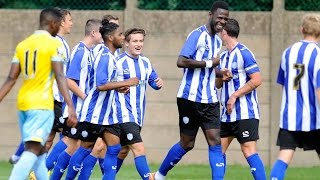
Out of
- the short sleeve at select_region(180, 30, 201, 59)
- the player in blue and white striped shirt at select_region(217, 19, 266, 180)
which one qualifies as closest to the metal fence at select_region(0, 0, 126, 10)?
the player in blue and white striped shirt at select_region(217, 19, 266, 180)

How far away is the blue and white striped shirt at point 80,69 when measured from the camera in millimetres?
12492

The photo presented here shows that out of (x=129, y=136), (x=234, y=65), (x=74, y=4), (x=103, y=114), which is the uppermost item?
(x=74, y=4)

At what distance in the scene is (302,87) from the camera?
10.4 m

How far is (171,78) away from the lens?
16422mm

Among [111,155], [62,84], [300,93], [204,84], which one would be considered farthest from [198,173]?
[62,84]

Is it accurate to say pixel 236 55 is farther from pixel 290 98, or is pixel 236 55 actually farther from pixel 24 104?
pixel 24 104

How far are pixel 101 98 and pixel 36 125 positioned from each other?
190 cm

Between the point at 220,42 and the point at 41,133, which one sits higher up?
the point at 220,42

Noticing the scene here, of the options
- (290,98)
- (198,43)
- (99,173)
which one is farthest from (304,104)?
(99,173)

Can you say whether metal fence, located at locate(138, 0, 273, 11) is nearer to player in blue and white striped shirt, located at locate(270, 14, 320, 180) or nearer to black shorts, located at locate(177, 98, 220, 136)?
black shorts, located at locate(177, 98, 220, 136)

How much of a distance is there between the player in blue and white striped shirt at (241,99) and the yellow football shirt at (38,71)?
304 cm

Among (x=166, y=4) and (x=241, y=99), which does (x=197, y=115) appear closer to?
(x=241, y=99)

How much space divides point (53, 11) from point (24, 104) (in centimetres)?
94

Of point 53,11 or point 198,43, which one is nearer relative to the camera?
point 53,11
